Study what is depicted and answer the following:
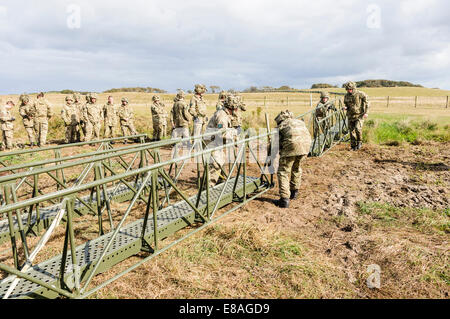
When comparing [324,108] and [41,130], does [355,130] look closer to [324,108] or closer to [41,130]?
[324,108]

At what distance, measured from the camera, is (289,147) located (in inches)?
200

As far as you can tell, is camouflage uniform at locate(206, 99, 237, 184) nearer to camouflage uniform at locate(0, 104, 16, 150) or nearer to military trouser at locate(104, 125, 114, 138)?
military trouser at locate(104, 125, 114, 138)

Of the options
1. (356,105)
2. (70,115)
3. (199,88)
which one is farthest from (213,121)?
(70,115)

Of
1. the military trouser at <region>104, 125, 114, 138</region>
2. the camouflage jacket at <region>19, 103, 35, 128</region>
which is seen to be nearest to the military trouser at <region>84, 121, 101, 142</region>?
the military trouser at <region>104, 125, 114, 138</region>

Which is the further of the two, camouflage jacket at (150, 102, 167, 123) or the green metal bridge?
camouflage jacket at (150, 102, 167, 123)

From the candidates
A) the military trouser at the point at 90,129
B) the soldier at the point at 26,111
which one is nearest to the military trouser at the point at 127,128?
the military trouser at the point at 90,129

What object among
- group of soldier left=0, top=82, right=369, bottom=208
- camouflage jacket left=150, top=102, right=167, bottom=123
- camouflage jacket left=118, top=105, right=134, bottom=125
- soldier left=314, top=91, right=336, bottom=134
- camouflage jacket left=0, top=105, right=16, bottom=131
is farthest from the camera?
camouflage jacket left=118, top=105, right=134, bottom=125

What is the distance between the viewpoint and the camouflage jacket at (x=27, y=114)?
1160 centimetres

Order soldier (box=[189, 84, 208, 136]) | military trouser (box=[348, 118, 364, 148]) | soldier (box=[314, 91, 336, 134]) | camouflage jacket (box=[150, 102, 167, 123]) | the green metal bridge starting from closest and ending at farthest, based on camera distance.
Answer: the green metal bridge
military trouser (box=[348, 118, 364, 148])
soldier (box=[314, 91, 336, 134])
soldier (box=[189, 84, 208, 136])
camouflage jacket (box=[150, 102, 167, 123])

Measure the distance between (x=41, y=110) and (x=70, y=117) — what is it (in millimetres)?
1079

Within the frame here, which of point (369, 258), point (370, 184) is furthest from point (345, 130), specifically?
point (369, 258)

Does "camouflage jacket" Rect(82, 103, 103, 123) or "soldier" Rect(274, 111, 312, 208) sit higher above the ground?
"camouflage jacket" Rect(82, 103, 103, 123)

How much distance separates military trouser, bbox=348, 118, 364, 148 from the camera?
9.27 m

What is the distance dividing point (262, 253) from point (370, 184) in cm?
382
